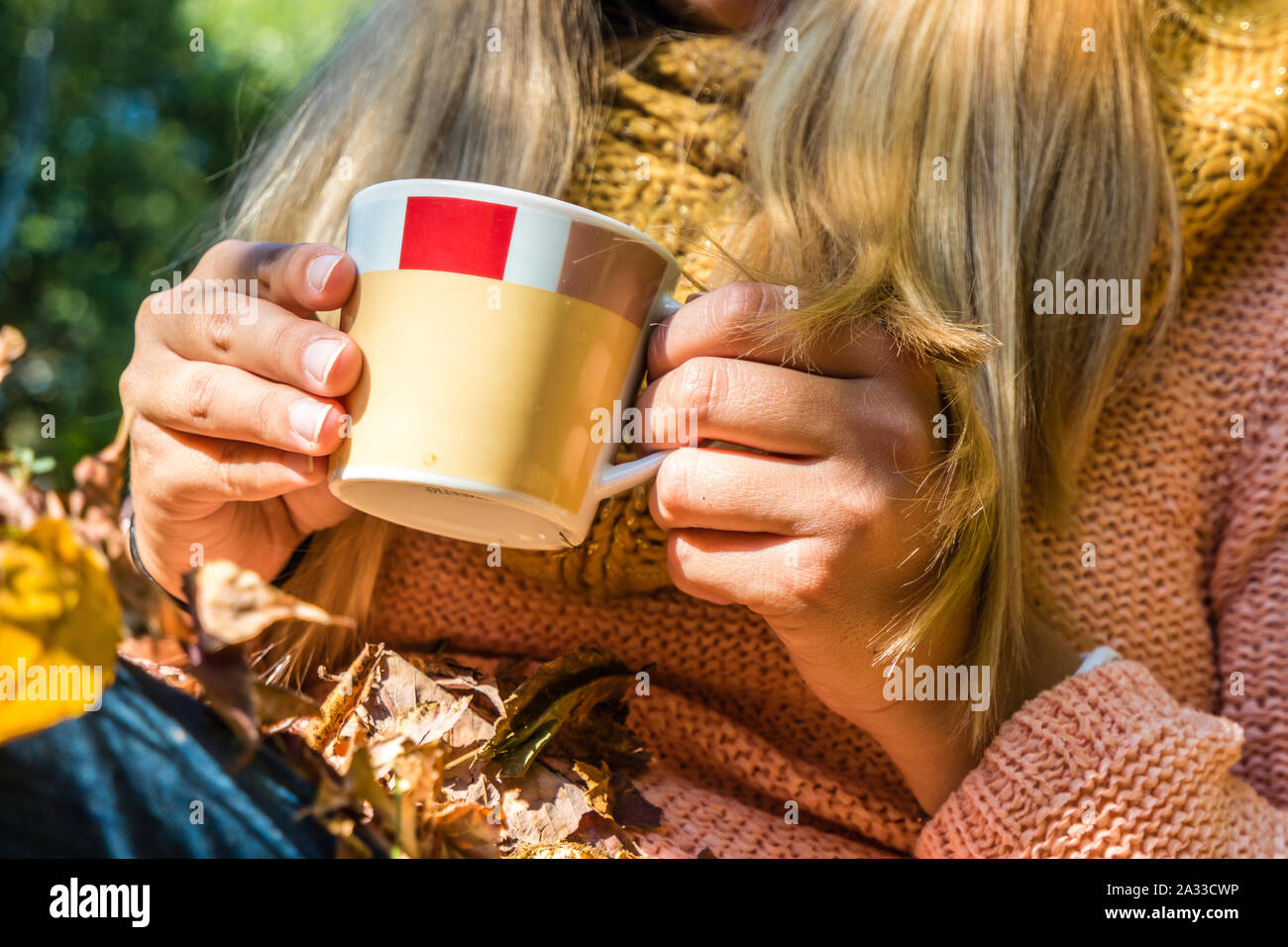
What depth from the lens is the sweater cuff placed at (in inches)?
21.1

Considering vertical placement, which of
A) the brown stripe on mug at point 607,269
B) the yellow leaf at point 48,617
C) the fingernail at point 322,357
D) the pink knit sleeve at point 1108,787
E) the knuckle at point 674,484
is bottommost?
the pink knit sleeve at point 1108,787

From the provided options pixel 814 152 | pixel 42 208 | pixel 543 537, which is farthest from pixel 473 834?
pixel 42 208

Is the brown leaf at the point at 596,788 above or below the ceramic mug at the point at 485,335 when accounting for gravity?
below

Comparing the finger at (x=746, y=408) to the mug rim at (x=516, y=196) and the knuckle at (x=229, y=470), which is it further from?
the knuckle at (x=229, y=470)

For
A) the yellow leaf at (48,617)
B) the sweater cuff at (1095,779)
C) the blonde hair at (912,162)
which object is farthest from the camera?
the blonde hair at (912,162)

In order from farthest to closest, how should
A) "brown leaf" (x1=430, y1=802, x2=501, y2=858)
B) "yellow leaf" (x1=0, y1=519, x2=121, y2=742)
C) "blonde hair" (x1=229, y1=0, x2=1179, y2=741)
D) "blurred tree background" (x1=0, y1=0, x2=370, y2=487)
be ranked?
"blurred tree background" (x1=0, y1=0, x2=370, y2=487) → "blonde hair" (x1=229, y1=0, x2=1179, y2=741) → "brown leaf" (x1=430, y1=802, x2=501, y2=858) → "yellow leaf" (x1=0, y1=519, x2=121, y2=742)

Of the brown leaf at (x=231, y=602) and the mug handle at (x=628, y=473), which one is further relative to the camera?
the mug handle at (x=628, y=473)

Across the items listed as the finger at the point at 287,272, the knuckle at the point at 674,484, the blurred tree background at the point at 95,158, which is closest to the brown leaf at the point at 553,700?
the knuckle at the point at 674,484

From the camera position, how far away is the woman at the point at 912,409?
55 centimetres

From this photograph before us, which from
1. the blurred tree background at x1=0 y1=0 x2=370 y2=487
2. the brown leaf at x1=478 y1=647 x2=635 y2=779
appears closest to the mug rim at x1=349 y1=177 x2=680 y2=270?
the brown leaf at x1=478 y1=647 x2=635 y2=779

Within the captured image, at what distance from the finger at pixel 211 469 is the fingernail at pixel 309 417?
3cm

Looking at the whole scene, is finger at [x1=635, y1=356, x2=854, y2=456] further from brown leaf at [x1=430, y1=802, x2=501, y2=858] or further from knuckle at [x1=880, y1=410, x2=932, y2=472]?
brown leaf at [x1=430, y1=802, x2=501, y2=858]

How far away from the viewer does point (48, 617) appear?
203 mm
